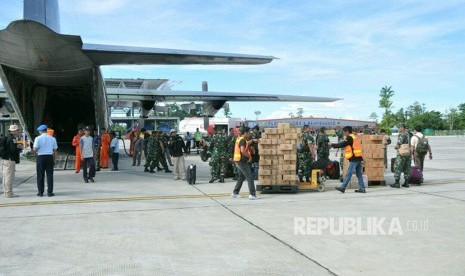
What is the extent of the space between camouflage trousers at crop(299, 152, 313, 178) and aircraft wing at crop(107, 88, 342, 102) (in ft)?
45.8

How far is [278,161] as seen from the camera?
10156 millimetres

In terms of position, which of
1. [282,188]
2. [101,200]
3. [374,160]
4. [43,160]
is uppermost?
[43,160]

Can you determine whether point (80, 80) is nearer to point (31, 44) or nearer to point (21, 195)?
point (31, 44)

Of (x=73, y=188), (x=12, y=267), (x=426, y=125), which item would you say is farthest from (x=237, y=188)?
(x=426, y=125)

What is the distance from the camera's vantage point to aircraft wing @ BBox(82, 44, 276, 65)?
1207 cm

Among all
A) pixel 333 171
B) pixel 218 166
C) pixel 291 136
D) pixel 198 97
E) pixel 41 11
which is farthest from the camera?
pixel 198 97

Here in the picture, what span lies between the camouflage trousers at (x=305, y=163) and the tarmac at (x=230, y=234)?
5.13 ft

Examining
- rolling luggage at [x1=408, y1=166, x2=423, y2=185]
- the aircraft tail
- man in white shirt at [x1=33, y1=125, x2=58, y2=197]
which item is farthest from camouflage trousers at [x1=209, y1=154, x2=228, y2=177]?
the aircraft tail

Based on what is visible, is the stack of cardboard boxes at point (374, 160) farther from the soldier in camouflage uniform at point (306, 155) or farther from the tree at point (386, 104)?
the tree at point (386, 104)

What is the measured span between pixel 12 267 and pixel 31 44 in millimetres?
8625

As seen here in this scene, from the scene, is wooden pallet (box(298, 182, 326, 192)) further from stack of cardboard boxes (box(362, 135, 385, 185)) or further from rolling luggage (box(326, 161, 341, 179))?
rolling luggage (box(326, 161, 341, 179))

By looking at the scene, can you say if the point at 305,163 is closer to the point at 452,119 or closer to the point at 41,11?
the point at 41,11

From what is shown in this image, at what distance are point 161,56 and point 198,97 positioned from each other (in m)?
13.1

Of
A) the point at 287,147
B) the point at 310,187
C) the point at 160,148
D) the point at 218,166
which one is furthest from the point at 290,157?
the point at 160,148
